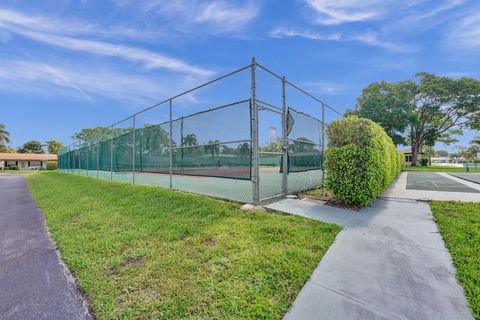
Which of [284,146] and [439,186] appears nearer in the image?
[284,146]

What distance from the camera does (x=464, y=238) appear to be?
2.59 metres

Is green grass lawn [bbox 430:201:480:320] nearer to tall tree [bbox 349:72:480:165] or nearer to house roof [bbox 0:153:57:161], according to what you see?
A: tall tree [bbox 349:72:480:165]

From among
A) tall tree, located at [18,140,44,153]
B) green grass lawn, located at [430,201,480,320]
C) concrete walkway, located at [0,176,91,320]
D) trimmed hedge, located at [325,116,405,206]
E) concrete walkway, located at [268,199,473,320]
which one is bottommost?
concrete walkway, located at [0,176,91,320]

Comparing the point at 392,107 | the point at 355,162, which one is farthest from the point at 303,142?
the point at 392,107

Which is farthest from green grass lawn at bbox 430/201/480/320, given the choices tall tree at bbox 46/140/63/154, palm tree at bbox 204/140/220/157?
tall tree at bbox 46/140/63/154

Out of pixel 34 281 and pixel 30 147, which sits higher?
pixel 30 147

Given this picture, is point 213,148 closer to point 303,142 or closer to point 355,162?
point 303,142

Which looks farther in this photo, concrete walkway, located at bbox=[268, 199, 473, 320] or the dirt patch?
the dirt patch

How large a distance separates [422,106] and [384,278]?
29.9 m

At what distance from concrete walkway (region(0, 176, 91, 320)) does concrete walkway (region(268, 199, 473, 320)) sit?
76.6 inches

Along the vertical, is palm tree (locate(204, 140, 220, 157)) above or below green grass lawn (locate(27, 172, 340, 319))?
above

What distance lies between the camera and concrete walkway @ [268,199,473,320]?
152 cm

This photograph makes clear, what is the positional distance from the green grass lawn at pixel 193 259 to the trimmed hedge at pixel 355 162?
140cm

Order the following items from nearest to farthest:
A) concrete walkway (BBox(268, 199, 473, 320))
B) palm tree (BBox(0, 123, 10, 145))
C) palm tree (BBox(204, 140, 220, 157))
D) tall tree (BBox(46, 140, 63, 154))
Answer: concrete walkway (BBox(268, 199, 473, 320)) → palm tree (BBox(204, 140, 220, 157)) → palm tree (BBox(0, 123, 10, 145)) → tall tree (BBox(46, 140, 63, 154))
